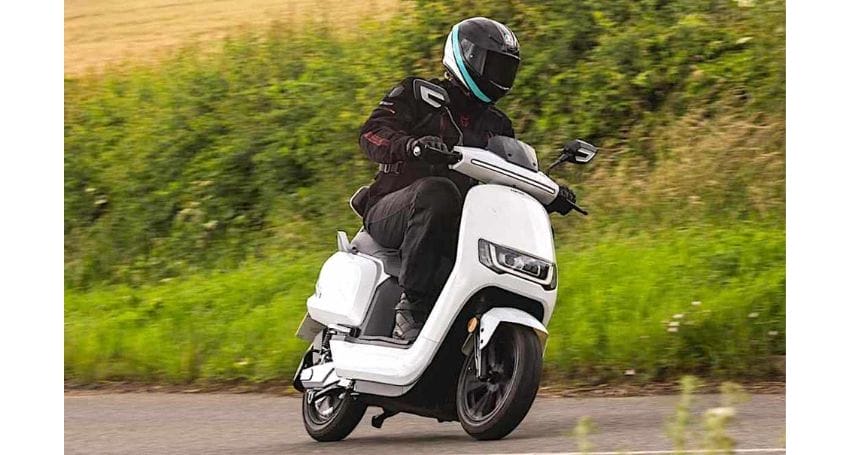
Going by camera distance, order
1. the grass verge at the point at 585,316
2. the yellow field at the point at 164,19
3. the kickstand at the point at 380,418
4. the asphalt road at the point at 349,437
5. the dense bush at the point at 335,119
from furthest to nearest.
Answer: the yellow field at the point at 164,19
the dense bush at the point at 335,119
the grass verge at the point at 585,316
the kickstand at the point at 380,418
the asphalt road at the point at 349,437

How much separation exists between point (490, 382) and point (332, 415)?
2.61 ft

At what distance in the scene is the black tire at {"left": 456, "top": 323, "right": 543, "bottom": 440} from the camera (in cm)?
449

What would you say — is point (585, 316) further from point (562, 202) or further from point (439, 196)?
point (439, 196)

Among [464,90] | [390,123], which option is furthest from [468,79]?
[390,123]

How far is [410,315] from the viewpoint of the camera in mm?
4840

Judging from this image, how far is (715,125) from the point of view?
20.1ft

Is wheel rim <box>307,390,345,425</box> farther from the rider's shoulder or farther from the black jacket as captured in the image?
the rider's shoulder

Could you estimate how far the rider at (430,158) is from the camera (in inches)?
187

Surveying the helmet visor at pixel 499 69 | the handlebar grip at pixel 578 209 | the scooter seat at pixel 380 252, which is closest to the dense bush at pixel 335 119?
the handlebar grip at pixel 578 209

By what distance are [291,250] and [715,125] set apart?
1913mm

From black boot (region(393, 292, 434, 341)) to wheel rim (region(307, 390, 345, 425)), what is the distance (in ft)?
1.48

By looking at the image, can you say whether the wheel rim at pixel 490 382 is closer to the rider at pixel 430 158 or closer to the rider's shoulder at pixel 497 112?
the rider at pixel 430 158

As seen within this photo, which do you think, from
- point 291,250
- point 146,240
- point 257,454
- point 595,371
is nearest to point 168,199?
point 146,240

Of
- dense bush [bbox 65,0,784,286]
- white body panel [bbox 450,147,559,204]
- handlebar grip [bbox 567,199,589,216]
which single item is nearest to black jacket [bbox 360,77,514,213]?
white body panel [bbox 450,147,559,204]
